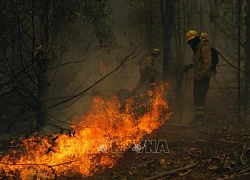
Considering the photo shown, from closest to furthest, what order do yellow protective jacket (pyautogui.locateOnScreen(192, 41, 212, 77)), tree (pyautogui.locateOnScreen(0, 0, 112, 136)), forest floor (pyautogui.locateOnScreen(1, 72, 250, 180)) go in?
tree (pyautogui.locateOnScreen(0, 0, 112, 136)), forest floor (pyautogui.locateOnScreen(1, 72, 250, 180)), yellow protective jacket (pyautogui.locateOnScreen(192, 41, 212, 77))

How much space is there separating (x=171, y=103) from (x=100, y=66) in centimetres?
579

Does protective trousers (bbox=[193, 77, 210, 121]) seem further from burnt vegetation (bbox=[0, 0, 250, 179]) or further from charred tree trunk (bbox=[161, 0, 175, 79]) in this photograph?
charred tree trunk (bbox=[161, 0, 175, 79])

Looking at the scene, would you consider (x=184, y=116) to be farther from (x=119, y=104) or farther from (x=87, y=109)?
(x=87, y=109)

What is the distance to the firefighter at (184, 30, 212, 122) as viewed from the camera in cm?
895

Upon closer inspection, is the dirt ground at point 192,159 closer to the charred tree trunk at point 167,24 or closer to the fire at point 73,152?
the fire at point 73,152

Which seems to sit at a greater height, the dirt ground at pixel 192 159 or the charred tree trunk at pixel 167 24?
the charred tree trunk at pixel 167 24

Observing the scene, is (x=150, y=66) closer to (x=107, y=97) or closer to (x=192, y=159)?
(x=107, y=97)

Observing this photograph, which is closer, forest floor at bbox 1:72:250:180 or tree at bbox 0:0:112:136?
tree at bbox 0:0:112:136

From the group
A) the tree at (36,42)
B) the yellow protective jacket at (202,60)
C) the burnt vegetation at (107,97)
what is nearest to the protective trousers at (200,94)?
the yellow protective jacket at (202,60)

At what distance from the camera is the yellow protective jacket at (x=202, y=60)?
8.93m

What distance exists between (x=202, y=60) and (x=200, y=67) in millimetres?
194

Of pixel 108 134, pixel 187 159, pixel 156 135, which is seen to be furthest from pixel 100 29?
pixel 187 159

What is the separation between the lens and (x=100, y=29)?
12.9 metres

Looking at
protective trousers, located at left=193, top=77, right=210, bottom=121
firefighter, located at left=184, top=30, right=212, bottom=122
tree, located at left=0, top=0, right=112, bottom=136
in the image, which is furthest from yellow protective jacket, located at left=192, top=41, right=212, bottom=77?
tree, located at left=0, top=0, right=112, bottom=136
